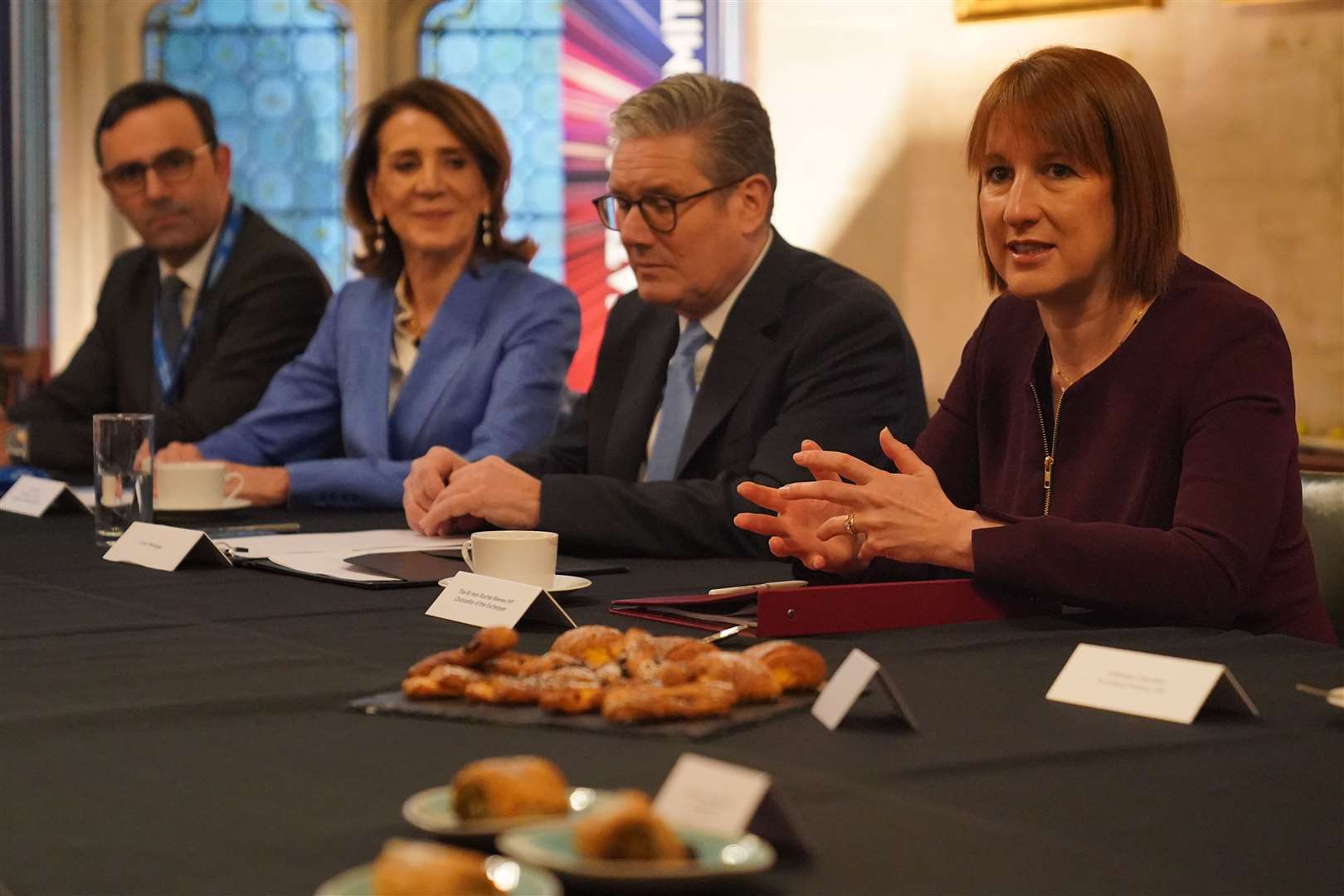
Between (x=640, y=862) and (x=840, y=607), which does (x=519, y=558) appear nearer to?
(x=840, y=607)

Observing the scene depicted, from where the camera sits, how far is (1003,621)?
1.77m

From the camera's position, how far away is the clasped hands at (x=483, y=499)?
2.54 meters

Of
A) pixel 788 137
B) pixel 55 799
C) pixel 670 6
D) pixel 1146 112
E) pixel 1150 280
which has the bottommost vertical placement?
pixel 55 799

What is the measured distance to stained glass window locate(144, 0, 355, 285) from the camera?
676 centimetres

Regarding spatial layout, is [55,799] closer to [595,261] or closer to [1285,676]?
[1285,676]

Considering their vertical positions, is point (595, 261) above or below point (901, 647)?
above

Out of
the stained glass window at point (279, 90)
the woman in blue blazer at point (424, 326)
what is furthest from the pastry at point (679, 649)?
the stained glass window at point (279, 90)

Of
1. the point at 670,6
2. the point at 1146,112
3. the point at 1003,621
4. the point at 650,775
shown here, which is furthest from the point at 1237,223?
the point at 650,775

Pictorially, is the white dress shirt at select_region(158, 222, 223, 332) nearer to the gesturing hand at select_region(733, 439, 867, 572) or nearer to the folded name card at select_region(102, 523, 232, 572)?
the folded name card at select_region(102, 523, 232, 572)

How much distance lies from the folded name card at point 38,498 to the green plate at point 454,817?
2284 mm

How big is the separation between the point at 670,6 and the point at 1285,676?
5.33m

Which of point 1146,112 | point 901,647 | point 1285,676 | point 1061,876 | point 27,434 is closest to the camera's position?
point 1061,876

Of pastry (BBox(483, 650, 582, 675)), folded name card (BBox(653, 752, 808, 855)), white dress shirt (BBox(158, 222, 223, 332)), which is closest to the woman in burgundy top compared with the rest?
pastry (BBox(483, 650, 582, 675))

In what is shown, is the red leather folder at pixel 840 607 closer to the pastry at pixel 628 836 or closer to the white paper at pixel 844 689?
the white paper at pixel 844 689
